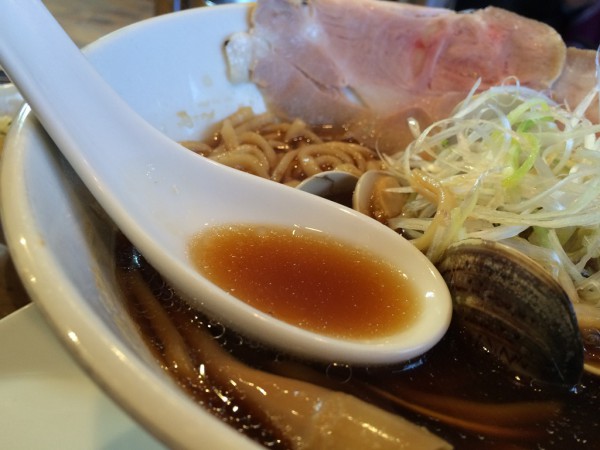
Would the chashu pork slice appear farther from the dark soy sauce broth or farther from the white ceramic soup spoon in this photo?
the dark soy sauce broth

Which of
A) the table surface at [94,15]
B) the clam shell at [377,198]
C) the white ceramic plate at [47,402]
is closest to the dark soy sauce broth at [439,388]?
the white ceramic plate at [47,402]

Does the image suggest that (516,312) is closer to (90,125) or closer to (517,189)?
(517,189)

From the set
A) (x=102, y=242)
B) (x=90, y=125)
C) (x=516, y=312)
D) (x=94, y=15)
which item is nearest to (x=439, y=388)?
(x=516, y=312)

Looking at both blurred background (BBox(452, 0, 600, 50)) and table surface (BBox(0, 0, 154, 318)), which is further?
blurred background (BBox(452, 0, 600, 50))

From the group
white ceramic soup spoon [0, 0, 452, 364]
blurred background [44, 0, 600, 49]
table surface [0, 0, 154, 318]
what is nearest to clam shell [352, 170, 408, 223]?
white ceramic soup spoon [0, 0, 452, 364]

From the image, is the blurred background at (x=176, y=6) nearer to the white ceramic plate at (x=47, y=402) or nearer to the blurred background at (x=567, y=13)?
the blurred background at (x=567, y=13)
